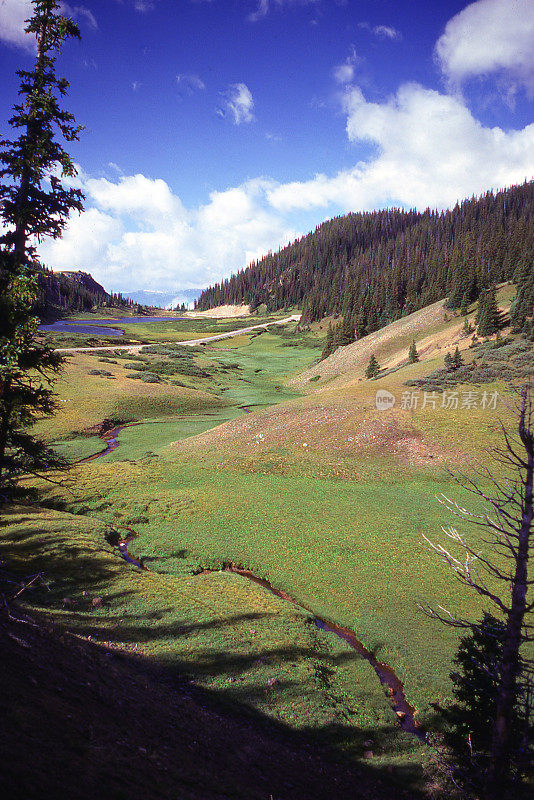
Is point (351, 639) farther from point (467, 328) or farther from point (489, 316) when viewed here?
point (467, 328)

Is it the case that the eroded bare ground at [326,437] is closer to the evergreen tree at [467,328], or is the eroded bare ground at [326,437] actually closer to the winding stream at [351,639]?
the winding stream at [351,639]

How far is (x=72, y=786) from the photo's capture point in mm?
5395

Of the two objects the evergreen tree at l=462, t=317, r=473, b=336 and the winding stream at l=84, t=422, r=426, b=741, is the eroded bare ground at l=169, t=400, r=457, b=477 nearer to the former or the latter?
the winding stream at l=84, t=422, r=426, b=741

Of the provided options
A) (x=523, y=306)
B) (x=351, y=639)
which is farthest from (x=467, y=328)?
(x=351, y=639)

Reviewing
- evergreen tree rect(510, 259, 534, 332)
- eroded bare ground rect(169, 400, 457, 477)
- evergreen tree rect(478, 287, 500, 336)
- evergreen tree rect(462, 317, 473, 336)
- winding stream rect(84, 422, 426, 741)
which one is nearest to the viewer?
winding stream rect(84, 422, 426, 741)

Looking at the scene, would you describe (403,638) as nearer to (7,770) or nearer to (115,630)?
(115,630)

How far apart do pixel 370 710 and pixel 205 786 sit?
28.1 feet

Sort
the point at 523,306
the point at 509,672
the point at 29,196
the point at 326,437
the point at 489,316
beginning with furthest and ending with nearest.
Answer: the point at 489,316
the point at 523,306
the point at 326,437
the point at 29,196
the point at 509,672

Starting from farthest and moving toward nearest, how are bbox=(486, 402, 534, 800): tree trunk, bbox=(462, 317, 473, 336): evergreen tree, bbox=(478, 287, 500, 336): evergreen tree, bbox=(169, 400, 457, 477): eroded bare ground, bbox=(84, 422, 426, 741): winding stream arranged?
bbox=(462, 317, 473, 336): evergreen tree < bbox=(478, 287, 500, 336): evergreen tree < bbox=(169, 400, 457, 477): eroded bare ground < bbox=(84, 422, 426, 741): winding stream < bbox=(486, 402, 534, 800): tree trunk

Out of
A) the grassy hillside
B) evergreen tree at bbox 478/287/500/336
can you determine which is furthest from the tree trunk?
evergreen tree at bbox 478/287/500/336

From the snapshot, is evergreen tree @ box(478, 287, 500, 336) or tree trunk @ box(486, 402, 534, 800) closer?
tree trunk @ box(486, 402, 534, 800)

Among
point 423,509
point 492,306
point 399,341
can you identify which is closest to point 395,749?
point 423,509

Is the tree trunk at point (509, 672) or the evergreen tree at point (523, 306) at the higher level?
the evergreen tree at point (523, 306)

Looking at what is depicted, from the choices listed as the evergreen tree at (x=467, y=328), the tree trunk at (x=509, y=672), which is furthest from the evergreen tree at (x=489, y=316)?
the tree trunk at (x=509, y=672)
